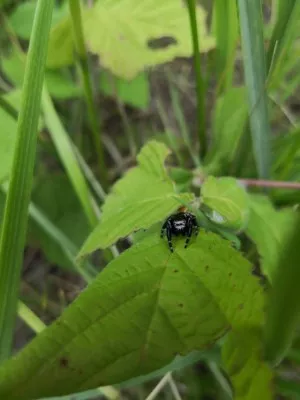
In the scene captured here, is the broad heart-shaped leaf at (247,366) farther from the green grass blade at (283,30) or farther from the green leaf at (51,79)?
the green leaf at (51,79)

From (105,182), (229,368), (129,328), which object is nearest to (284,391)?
(229,368)

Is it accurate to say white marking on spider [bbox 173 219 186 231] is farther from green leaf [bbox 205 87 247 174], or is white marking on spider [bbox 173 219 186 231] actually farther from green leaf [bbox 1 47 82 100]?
green leaf [bbox 1 47 82 100]

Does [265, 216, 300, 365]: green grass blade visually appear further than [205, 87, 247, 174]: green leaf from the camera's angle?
No

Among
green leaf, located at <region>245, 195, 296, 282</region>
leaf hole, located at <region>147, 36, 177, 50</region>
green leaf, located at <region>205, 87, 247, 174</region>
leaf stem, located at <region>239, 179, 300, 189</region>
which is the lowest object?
green leaf, located at <region>245, 195, 296, 282</region>

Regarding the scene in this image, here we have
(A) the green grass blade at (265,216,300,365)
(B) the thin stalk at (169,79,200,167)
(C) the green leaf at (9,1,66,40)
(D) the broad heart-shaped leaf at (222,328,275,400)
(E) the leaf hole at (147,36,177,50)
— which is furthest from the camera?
(E) the leaf hole at (147,36,177,50)

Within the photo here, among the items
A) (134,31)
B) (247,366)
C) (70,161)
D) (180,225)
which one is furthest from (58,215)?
(247,366)

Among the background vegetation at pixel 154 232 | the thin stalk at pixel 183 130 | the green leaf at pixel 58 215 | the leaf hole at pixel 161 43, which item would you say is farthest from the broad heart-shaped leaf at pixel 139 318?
the leaf hole at pixel 161 43

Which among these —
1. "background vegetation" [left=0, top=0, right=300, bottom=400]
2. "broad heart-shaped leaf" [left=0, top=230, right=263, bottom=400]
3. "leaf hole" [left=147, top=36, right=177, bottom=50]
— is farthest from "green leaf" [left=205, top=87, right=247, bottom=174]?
"leaf hole" [left=147, top=36, right=177, bottom=50]
